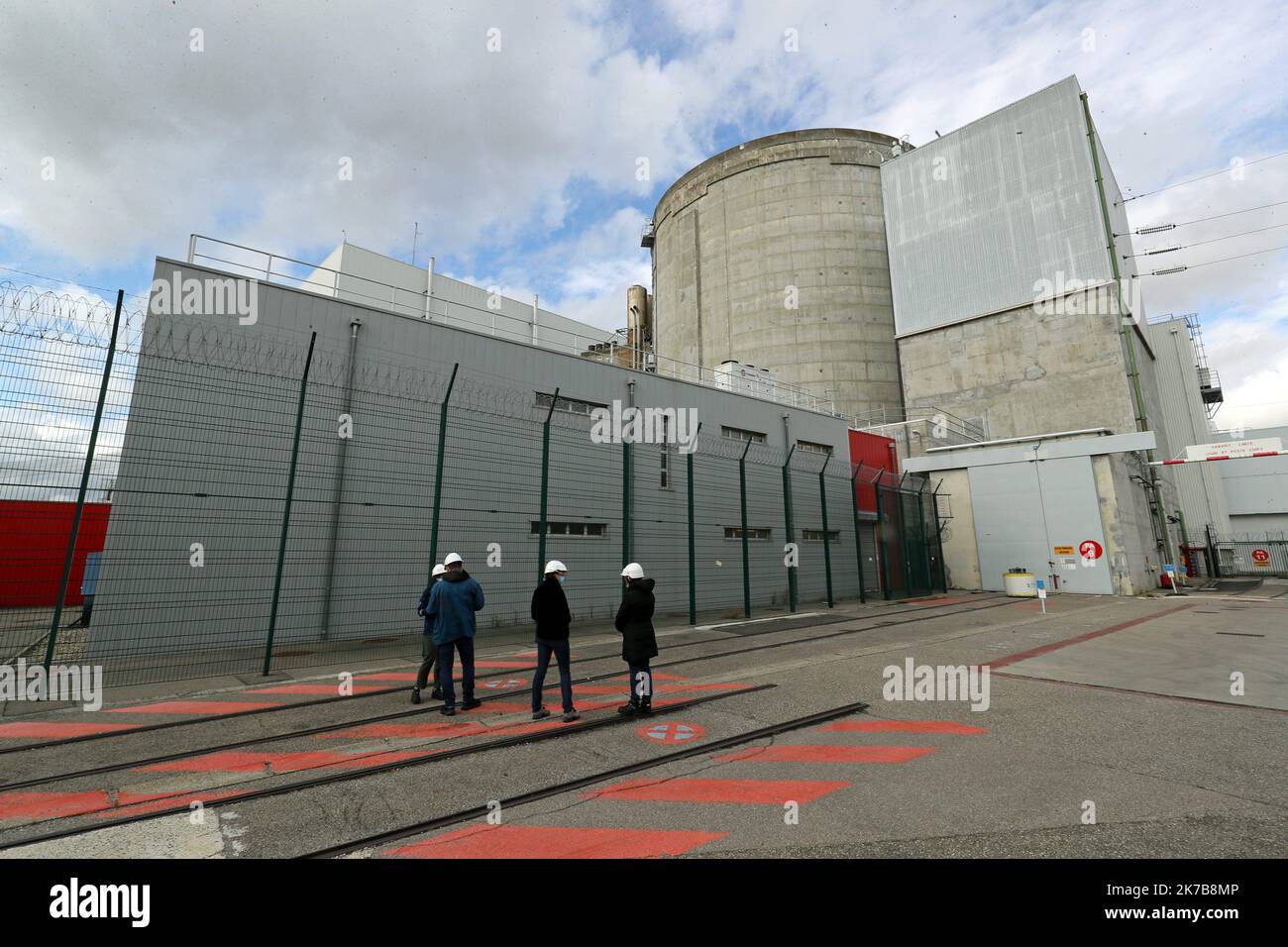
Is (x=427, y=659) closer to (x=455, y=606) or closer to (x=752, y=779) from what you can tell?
(x=455, y=606)

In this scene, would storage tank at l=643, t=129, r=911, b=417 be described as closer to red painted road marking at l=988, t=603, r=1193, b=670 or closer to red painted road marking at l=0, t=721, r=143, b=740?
red painted road marking at l=988, t=603, r=1193, b=670

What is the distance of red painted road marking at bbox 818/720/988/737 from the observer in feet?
→ 16.6

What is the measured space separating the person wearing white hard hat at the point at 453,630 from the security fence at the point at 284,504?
308 cm

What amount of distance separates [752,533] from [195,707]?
45.4 ft

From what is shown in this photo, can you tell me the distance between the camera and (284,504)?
31.1ft

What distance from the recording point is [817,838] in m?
3.06

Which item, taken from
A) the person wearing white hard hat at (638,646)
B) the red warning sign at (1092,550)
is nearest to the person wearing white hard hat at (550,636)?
the person wearing white hard hat at (638,646)

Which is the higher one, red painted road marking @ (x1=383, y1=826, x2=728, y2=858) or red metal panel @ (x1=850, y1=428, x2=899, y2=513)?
red metal panel @ (x1=850, y1=428, x2=899, y2=513)

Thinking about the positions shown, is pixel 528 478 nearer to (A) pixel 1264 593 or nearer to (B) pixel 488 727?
(B) pixel 488 727

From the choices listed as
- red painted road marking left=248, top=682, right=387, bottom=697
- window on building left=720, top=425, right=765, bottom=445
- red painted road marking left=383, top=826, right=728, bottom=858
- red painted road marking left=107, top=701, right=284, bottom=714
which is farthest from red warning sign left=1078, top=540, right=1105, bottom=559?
red painted road marking left=107, top=701, right=284, bottom=714

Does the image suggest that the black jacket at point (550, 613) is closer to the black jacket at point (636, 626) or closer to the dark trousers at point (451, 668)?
the black jacket at point (636, 626)

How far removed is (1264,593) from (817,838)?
25645 mm

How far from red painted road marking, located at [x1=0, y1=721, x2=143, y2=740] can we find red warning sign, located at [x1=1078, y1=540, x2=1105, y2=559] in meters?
24.5
